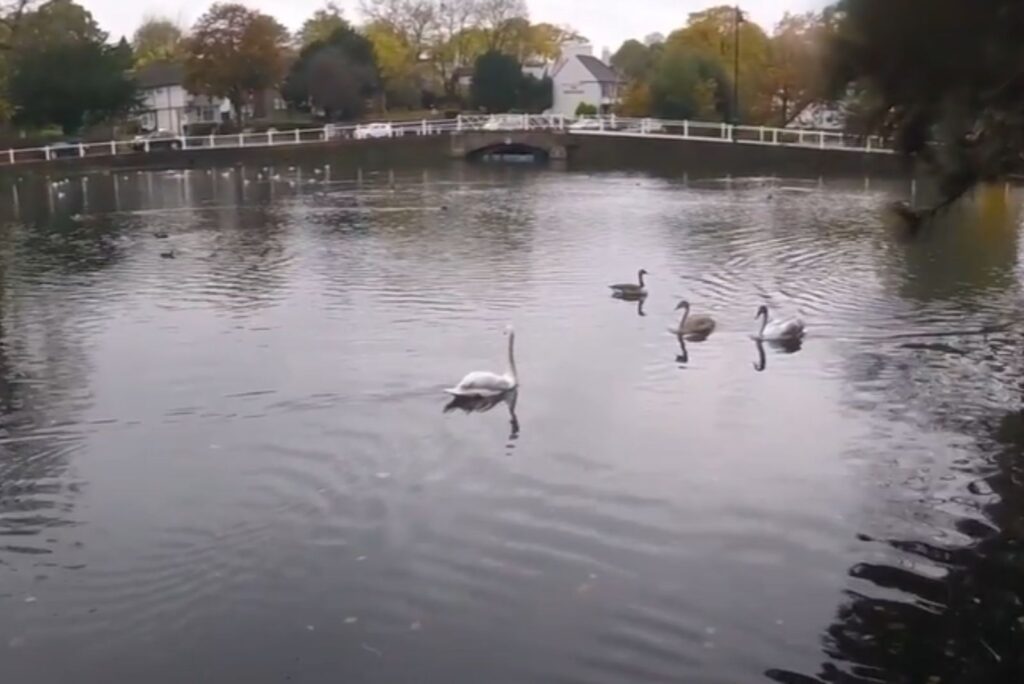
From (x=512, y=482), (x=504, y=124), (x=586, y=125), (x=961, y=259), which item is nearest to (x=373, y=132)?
(x=504, y=124)

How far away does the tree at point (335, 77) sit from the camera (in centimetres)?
7038

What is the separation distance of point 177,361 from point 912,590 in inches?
373

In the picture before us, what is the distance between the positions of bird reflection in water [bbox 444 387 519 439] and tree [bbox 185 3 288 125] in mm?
61410

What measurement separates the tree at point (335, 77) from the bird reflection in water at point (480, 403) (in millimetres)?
60785

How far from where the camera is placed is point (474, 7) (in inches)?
3442

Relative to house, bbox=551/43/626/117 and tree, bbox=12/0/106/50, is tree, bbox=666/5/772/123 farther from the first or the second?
tree, bbox=12/0/106/50

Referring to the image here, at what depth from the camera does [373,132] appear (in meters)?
59.7

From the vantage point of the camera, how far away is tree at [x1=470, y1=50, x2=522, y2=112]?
74.6 metres

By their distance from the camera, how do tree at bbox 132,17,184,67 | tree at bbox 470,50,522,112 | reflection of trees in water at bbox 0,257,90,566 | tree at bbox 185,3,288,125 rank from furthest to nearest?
1. tree at bbox 132,17,184,67
2. tree at bbox 470,50,522,112
3. tree at bbox 185,3,288,125
4. reflection of trees in water at bbox 0,257,90,566

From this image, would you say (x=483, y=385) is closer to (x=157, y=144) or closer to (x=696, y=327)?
(x=696, y=327)

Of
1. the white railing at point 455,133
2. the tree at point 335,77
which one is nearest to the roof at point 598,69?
the tree at point 335,77

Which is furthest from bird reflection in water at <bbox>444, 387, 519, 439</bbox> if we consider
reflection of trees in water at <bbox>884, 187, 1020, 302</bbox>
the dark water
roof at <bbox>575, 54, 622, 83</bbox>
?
roof at <bbox>575, 54, 622, 83</bbox>

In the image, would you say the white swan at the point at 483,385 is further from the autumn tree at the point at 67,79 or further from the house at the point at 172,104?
the house at the point at 172,104

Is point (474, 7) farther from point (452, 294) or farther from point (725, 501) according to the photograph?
point (725, 501)
